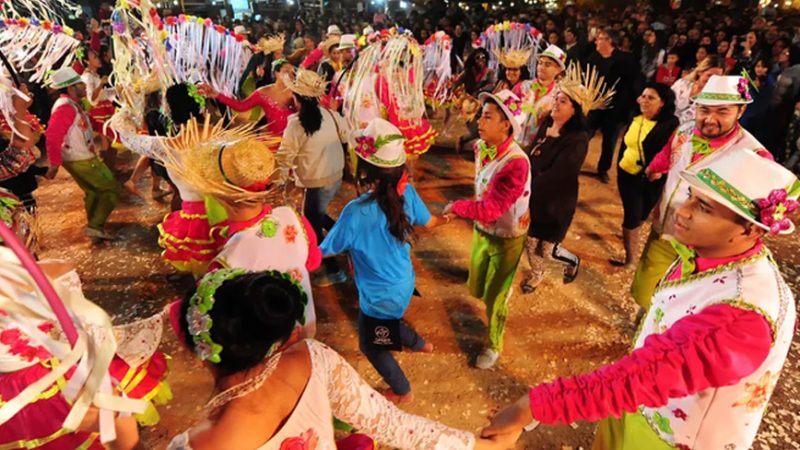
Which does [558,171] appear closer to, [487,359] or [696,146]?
[696,146]

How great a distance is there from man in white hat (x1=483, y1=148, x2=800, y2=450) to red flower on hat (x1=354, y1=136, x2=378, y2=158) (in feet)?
4.89

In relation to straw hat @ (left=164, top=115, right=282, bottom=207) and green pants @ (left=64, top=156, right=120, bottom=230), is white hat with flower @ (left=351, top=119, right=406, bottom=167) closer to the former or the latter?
straw hat @ (left=164, top=115, right=282, bottom=207)

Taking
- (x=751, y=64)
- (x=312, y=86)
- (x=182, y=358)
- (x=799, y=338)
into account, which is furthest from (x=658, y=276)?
(x=751, y=64)

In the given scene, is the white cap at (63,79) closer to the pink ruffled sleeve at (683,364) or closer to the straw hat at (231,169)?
the straw hat at (231,169)

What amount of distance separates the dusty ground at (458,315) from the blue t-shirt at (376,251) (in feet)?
3.07

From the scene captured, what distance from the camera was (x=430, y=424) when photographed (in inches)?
65.2

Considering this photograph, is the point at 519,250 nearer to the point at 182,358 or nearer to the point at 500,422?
the point at 500,422

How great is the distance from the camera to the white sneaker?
3.55 metres

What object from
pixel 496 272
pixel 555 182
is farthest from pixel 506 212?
pixel 555 182

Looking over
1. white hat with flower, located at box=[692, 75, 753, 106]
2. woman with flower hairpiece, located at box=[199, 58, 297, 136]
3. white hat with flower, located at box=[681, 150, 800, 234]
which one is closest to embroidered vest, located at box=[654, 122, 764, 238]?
white hat with flower, located at box=[692, 75, 753, 106]

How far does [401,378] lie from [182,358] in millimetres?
1904

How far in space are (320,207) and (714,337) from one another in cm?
370

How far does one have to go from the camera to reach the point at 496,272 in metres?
3.47

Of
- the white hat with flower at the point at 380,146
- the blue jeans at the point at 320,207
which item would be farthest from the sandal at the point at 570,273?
the white hat with flower at the point at 380,146
